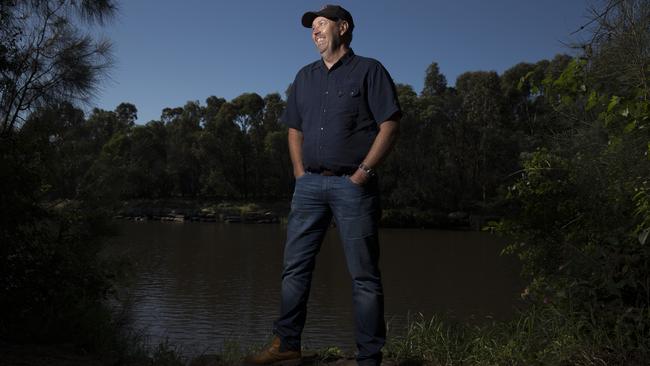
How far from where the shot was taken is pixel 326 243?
21938mm

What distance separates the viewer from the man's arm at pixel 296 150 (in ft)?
9.91

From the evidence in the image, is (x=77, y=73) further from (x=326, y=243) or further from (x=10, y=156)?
(x=326, y=243)

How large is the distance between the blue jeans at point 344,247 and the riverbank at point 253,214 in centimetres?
2885

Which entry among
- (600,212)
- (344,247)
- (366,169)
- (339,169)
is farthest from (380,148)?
(600,212)

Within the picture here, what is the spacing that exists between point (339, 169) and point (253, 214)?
117 feet

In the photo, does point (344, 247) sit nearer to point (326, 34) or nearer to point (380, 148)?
point (380, 148)

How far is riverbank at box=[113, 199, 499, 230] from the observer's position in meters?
33.8

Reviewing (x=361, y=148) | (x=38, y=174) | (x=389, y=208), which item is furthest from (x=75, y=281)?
(x=389, y=208)

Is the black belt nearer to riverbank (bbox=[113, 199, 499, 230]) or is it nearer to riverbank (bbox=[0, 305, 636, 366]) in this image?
riverbank (bbox=[0, 305, 636, 366])

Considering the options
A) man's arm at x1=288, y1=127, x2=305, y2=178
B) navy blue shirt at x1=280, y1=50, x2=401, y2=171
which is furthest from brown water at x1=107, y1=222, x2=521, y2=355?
navy blue shirt at x1=280, y1=50, x2=401, y2=171

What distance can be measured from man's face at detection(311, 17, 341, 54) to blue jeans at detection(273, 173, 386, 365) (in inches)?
26.0

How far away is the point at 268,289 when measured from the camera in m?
11.8

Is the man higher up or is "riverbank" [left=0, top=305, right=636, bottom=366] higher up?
the man

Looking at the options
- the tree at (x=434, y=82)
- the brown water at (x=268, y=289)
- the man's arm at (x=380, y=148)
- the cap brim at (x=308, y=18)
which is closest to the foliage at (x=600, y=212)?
the man's arm at (x=380, y=148)
